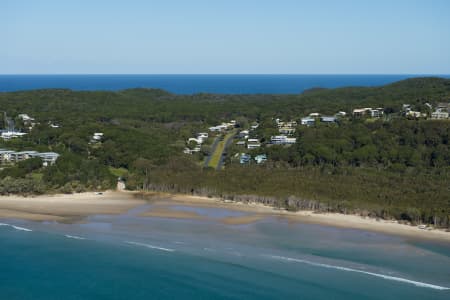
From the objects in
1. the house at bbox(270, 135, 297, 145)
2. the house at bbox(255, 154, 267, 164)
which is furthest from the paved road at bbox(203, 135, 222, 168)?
the house at bbox(270, 135, 297, 145)

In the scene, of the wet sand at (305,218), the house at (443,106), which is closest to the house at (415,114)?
the house at (443,106)

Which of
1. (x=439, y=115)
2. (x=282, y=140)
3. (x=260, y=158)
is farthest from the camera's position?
(x=282, y=140)

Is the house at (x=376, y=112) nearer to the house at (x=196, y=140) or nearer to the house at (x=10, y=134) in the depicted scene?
the house at (x=196, y=140)

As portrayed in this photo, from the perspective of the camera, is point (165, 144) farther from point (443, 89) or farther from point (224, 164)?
point (443, 89)

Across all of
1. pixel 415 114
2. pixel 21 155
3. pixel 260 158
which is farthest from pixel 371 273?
pixel 415 114

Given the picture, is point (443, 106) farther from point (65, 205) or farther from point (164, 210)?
point (65, 205)

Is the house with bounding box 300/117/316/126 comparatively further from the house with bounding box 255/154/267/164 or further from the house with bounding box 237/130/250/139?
the house with bounding box 255/154/267/164
